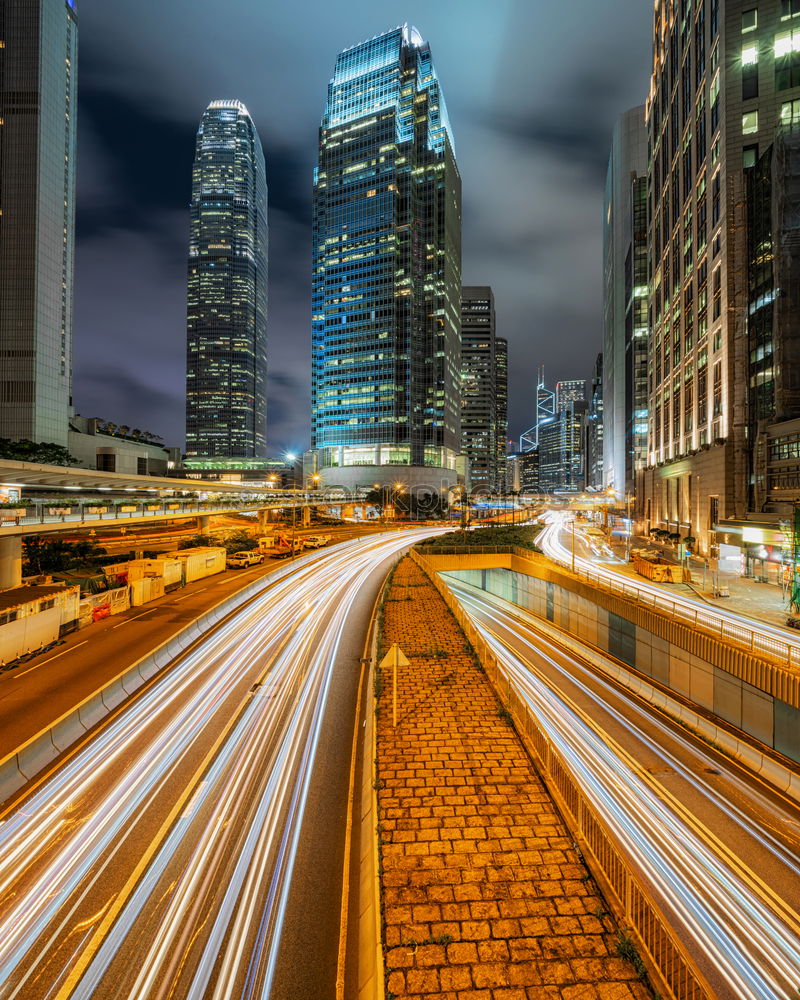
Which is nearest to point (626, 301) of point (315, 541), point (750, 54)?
point (750, 54)

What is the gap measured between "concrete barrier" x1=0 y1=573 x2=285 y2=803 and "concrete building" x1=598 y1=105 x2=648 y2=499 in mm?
95804

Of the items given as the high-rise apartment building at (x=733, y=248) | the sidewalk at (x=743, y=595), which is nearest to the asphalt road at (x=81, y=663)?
the sidewalk at (x=743, y=595)

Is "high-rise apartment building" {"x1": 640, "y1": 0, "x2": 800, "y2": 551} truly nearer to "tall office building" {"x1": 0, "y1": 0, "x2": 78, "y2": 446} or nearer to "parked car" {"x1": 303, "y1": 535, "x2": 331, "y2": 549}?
"parked car" {"x1": 303, "y1": 535, "x2": 331, "y2": 549}

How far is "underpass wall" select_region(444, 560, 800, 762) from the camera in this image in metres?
14.2

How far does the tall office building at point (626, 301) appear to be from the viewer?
331 feet

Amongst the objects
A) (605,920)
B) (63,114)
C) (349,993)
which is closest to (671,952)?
(605,920)

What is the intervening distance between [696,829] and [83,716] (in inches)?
633

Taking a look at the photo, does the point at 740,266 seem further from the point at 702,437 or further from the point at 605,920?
the point at 605,920

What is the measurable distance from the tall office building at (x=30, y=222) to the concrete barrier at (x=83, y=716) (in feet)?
275

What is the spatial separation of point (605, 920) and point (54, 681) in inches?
669

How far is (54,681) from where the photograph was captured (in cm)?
1494

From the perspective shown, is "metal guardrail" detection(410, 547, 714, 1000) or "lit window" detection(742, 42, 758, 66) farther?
"lit window" detection(742, 42, 758, 66)

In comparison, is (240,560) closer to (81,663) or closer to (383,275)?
(81,663)

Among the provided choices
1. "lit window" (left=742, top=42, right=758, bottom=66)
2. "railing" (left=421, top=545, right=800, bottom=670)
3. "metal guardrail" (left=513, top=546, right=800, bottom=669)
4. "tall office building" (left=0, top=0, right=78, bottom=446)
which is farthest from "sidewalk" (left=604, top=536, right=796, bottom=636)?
"tall office building" (left=0, top=0, right=78, bottom=446)
